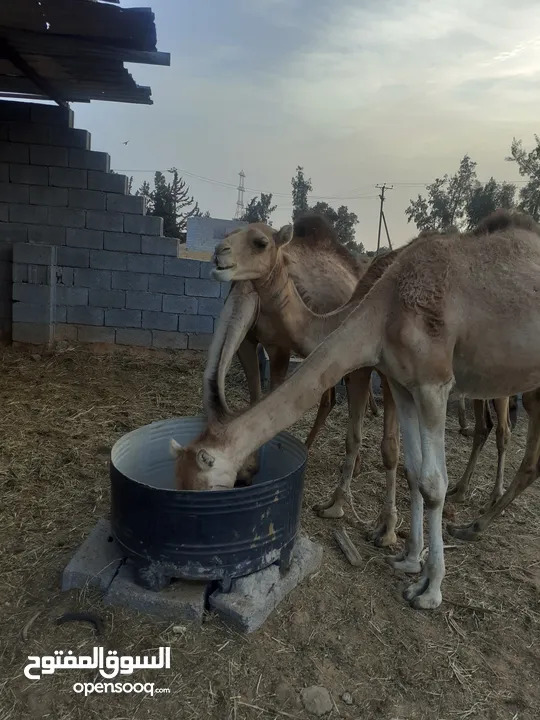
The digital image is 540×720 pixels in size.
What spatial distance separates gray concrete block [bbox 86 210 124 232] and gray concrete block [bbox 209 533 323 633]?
23.3 feet

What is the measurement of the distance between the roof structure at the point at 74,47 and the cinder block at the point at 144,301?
3.21 m

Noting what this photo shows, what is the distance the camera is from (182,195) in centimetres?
4369

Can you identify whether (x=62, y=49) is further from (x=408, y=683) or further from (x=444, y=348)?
(x=408, y=683)

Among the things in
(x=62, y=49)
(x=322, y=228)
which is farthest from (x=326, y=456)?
(x=62, y=49)

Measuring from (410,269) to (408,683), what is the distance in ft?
7.22

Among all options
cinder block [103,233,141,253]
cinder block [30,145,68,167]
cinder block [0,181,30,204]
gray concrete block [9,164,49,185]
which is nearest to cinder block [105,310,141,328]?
cinder block [103,233,141,253]

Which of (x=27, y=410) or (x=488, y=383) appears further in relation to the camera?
(x=27, y=410)

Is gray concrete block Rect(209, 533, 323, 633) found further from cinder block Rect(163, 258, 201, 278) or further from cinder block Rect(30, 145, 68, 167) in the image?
cinder block Rect(30, 145, 68, 167)

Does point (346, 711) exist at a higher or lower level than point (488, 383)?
lower

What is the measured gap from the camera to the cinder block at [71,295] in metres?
9.09

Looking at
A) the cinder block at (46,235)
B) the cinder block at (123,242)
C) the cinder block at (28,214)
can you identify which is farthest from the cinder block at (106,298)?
the cinder block at (28,214)

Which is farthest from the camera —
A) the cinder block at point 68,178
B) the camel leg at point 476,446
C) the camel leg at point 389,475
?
the cinder block at point 68,178

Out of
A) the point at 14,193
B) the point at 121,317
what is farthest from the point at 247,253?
the point at 14,193

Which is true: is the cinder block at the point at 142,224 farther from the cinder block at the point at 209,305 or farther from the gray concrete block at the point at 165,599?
the gray concrete block at the point at 165,599
